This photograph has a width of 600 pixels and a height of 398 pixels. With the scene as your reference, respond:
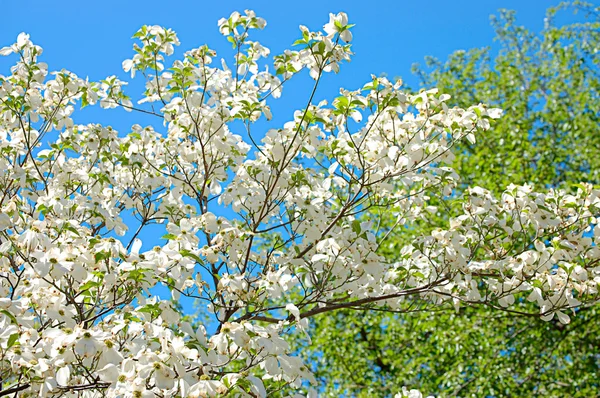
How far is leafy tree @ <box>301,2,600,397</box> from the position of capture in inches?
358

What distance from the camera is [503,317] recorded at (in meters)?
8.91

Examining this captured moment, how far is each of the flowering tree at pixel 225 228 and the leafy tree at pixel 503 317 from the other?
11.1ft

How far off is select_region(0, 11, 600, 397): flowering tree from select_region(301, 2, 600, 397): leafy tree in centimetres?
339

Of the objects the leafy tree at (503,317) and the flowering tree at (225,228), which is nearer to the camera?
the flowering tree at (225,228)

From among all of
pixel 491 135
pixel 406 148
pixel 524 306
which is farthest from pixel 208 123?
pixel 491 135

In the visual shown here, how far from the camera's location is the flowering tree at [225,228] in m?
3.08

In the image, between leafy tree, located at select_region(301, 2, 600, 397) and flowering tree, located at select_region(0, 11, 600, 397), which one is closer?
flowering tree, located at select_region(0, 11, 600, 397)

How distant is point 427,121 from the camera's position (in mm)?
4352

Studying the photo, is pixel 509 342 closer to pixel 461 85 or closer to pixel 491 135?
pixel 491 135

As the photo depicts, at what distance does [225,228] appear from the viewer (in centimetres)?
400

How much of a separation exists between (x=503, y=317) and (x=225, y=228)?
19.8 ft

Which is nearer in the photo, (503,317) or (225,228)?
(225,228)

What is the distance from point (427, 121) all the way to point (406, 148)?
0.26m

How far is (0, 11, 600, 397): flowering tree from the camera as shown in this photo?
10.1 feet
